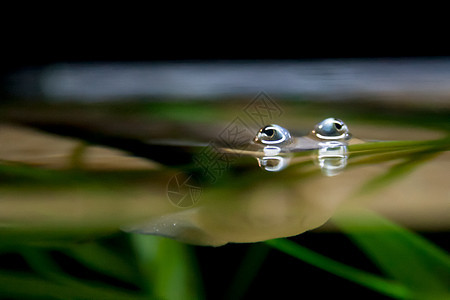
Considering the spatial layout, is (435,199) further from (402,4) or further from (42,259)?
(402,4)

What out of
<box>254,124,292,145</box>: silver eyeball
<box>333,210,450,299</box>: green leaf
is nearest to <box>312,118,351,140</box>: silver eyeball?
<box>254,124,292,145</box>: silver eyeball

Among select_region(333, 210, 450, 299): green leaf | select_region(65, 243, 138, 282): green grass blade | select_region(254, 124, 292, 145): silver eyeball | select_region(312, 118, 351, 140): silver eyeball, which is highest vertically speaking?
select_region(312, 118, 351, 140): silver eyeball

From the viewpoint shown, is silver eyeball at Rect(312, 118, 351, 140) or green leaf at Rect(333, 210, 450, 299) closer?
green leaf at Rect(333, 210, 450, 299)

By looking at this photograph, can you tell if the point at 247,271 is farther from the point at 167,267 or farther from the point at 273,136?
the point at 273,136

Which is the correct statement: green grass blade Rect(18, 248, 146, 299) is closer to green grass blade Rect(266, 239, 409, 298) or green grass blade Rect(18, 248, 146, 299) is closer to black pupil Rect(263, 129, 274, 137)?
green grass blade Rect(266, 239, 409, 298)

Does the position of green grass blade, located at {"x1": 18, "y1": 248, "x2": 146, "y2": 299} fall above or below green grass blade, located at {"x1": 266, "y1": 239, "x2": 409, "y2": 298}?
below

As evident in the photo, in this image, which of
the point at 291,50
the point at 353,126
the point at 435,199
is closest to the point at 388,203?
the point at 435,199

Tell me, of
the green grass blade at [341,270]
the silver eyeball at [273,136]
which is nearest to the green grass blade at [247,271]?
the green grass blade at [341,270]
